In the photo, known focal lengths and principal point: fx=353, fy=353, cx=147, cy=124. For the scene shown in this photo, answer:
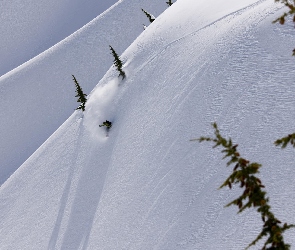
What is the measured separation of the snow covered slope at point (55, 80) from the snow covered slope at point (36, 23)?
458 inches

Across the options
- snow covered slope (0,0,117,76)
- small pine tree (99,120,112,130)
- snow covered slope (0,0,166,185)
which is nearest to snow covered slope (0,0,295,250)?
small pine tree (99,120,112,130)

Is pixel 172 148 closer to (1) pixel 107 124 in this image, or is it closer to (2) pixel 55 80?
(1) pixel 107 124

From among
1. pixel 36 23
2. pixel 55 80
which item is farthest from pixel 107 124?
pixel 36 23

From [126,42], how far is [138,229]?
40.3 m

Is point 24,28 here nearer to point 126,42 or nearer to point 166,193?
point 126,42

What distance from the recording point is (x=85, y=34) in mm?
59750

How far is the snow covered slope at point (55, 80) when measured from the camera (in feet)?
156

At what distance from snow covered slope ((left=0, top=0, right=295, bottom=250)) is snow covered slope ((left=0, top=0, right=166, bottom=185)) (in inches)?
540

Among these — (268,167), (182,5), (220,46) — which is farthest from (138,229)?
(182,5)

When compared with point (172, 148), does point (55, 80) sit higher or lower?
higher

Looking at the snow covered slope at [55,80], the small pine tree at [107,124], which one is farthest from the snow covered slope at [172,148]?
the snow covered slope at [55,80]

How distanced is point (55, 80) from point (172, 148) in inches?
1362

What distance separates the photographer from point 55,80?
5347 centimetres

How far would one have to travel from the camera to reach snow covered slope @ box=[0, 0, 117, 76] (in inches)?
2751
